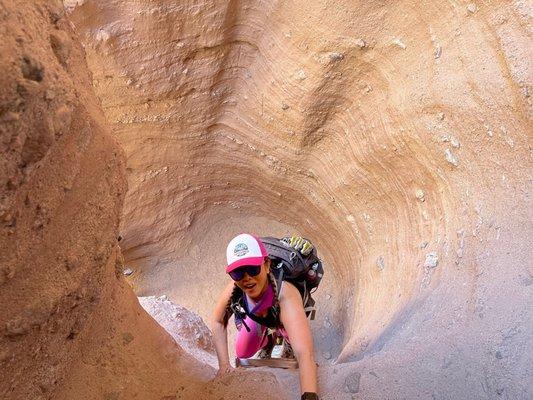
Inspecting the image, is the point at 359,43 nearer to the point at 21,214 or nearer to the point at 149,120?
the point at 149,120

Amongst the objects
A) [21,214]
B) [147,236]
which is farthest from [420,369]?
[147,236]

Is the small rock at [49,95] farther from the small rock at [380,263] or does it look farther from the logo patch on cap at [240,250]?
the small rock at [380,263]

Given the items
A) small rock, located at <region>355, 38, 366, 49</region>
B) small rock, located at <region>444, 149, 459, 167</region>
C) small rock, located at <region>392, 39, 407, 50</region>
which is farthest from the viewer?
small rock, located at <region>355, 38, 366, 49</region>

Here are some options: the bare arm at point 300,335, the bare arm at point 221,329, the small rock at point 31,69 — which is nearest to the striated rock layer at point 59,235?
the small rock at point 31,69

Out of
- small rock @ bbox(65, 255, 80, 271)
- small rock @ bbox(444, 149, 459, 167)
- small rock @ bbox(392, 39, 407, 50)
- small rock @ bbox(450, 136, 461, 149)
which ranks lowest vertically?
small rock @ bbox(65, 255, 80, 271)

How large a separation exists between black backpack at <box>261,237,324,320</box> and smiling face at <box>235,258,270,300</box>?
5.4 inches

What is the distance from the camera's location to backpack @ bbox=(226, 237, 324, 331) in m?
2.17

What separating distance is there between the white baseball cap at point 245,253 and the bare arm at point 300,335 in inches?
7.1

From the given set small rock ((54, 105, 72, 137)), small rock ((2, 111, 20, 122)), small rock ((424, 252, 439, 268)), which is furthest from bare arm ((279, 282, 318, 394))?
small rock ((2, 111, 20, 122))

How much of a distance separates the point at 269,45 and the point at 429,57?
3.57 ft

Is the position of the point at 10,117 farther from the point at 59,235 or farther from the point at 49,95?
the point at 59,235

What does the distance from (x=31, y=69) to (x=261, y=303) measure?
1.24m

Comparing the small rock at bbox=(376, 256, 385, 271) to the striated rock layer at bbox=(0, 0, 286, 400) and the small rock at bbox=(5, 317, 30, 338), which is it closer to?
the striated rock layer at bbox=(0, 0, 286, 400)

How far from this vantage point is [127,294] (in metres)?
1.90
